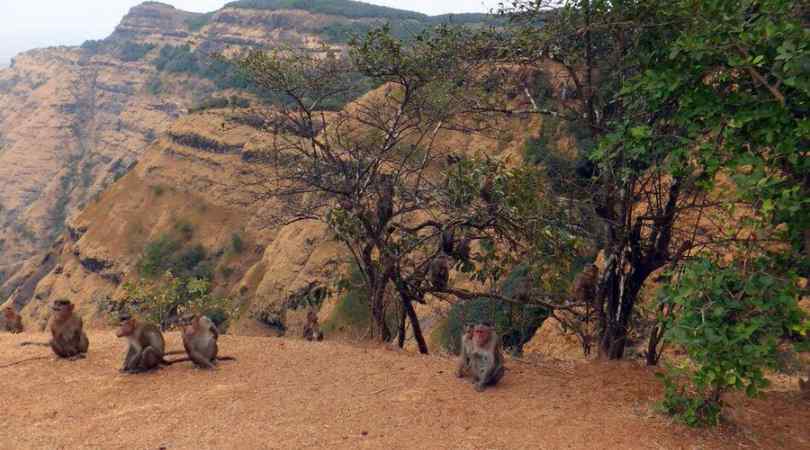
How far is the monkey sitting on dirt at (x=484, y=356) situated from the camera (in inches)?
350

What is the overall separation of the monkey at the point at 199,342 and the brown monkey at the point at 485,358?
415 cm

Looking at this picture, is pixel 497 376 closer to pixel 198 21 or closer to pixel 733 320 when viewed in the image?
pixel 733 320

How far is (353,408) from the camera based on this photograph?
8383mm

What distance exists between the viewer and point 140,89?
413ft

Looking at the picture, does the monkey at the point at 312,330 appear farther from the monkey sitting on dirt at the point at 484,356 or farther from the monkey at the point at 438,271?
the monkey sitting on dirt at the point at 484,356

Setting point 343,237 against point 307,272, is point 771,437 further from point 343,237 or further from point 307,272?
point 307,272

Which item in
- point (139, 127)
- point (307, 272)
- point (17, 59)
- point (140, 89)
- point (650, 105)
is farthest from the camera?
point (17, 59)

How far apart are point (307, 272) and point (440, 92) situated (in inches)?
1183

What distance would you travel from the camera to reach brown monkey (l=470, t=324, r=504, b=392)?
8.88m

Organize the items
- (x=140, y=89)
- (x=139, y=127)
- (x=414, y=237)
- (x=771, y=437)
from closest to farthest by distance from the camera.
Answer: (x=771, y=437) < (x=414, y=237) < (x=139, y=127) < (x=140, y=89)

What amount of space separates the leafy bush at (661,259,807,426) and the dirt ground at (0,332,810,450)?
1.63 metres

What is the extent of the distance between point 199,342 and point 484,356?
444cm

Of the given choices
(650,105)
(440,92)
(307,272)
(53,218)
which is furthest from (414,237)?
(53,218)

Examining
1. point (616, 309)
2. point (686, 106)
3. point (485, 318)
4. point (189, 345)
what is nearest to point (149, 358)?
point (189, 345)
